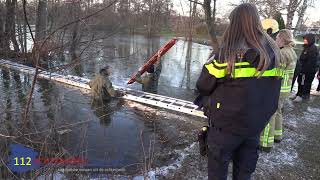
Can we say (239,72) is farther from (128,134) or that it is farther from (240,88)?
(128,134)

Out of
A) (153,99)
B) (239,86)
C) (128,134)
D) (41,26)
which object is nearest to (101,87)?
(153,99)

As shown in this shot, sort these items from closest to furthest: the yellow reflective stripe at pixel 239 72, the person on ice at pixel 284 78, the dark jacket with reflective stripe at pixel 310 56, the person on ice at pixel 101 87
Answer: the yellow reflective stripe at pixel 239 72 < the person on ice at pixel 284 78 < the person on ice at pixel 101 87 < the dark jacket with reflective stripe at pixel 310 56

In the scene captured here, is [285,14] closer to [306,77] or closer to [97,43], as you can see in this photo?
[306,77]

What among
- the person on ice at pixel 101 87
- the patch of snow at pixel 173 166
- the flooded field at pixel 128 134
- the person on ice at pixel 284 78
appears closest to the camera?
the flooded field at pixel 128 134

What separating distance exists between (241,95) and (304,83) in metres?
6.89

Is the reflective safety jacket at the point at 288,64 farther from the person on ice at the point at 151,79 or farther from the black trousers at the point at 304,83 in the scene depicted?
the person on ice at the point at 151,79

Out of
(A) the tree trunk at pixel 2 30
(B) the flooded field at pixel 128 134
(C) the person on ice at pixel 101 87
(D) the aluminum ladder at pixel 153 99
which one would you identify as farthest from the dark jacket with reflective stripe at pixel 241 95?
(C) the person on ice at pixel 101 87

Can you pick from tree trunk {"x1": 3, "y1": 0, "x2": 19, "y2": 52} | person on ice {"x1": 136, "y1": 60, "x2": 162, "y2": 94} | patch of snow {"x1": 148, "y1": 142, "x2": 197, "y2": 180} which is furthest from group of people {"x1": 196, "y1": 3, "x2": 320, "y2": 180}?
person on ice {"x1": 136, "y1": 60, "x2": 162, "y2": 94}

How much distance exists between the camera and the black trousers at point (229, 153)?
2.72m

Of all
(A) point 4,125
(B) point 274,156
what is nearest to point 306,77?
(B) point 274,156

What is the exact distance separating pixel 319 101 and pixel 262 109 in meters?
6.93

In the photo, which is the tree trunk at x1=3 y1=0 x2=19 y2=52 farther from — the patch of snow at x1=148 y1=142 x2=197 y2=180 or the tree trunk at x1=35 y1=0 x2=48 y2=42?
the patch of snow at x1=148 y1=142 x2=197 y2=180

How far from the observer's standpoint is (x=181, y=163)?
15.1 feet

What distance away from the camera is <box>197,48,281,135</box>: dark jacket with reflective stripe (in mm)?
2549
